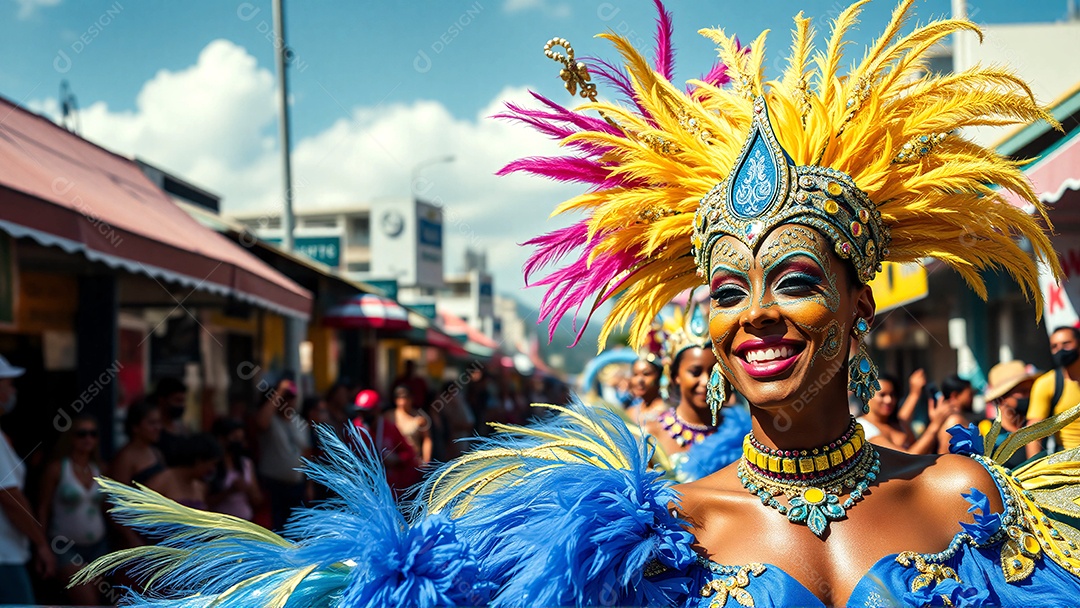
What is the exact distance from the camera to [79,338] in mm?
7508

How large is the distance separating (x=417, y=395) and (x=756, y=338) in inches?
305

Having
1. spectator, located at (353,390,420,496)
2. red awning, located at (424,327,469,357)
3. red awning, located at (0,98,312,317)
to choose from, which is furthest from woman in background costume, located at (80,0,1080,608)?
red awning, located at (424,327,469,357)

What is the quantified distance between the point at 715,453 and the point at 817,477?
5.70 feet

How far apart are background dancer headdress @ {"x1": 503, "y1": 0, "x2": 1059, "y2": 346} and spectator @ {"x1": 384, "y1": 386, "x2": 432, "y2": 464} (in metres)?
5.52

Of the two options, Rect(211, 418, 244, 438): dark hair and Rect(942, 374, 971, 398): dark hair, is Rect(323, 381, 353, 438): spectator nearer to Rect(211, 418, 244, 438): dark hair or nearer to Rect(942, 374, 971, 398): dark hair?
Rect(211, 418, 244, 438): dark hair

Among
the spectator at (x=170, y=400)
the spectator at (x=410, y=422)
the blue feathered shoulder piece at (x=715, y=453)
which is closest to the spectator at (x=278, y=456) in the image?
the spectator at (x=410, y=422)

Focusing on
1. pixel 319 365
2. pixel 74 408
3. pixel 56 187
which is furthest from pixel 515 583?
pixel 319 365

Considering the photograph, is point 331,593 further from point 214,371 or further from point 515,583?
point 214,371

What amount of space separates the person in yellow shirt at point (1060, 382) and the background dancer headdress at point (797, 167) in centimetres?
309

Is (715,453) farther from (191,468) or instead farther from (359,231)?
(359,231)

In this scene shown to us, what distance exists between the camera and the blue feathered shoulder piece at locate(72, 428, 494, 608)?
1.71m

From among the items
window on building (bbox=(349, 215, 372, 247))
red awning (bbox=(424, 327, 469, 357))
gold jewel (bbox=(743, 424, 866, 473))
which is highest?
window on building (bbox=(349, 215, 372, 247))

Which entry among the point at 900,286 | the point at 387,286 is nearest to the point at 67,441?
the point at 900,286

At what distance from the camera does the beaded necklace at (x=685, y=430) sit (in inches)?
193
